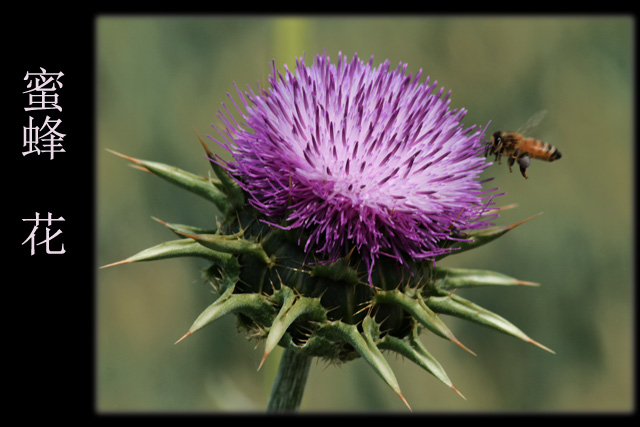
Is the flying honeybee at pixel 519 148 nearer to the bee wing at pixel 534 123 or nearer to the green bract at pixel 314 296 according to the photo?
the bee wing at pixel 534 123

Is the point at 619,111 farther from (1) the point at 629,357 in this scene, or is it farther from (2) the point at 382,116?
(2) the point at 382,116

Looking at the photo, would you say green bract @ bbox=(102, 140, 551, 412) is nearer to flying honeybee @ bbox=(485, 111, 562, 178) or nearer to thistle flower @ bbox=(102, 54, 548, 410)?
thistle flower @ bbox=(102, 54, 548, 410)

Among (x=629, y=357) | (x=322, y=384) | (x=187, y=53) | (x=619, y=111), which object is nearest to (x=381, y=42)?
(x=187, y=53)

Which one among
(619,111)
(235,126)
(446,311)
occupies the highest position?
(619,111)

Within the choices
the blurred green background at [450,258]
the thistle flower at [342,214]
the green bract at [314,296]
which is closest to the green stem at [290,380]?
the thistle flower at [342,214]

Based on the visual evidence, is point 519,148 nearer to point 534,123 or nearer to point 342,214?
point 534,123

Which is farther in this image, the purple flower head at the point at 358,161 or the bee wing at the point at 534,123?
the bee wing at the point at 534,123

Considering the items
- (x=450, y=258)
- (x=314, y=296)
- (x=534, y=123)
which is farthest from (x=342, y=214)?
(x=450, y=258)
